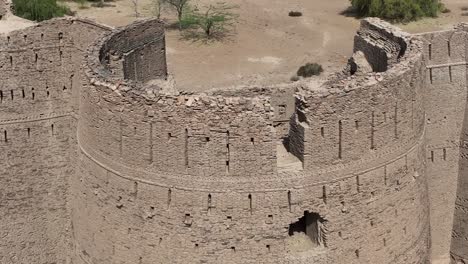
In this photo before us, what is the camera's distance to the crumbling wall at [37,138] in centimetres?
2123

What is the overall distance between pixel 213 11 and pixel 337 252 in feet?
176

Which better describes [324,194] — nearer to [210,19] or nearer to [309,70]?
[309,70]

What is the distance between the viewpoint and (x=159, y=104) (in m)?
16.2

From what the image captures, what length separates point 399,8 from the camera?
61594 millimetres

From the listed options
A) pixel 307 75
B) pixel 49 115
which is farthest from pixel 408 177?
pixel 307 75

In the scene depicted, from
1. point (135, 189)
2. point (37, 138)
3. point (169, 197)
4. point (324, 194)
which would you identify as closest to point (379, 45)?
point (324, 194)

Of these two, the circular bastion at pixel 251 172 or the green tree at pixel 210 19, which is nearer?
the circular bastion at pixel 251 172

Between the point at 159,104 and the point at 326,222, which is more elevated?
the point at 159,104

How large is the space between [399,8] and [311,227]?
154ft

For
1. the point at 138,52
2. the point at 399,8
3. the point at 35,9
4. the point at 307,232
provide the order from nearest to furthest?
the point at 307,232, the point at 138,52, the point at 35,9, the point at 399,8

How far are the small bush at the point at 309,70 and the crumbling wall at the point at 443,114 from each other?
29840 mm

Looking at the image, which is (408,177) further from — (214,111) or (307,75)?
(307,75)

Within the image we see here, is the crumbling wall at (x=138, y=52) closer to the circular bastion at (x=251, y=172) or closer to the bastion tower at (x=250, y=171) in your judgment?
the bastion tower at (x=250, y=171)

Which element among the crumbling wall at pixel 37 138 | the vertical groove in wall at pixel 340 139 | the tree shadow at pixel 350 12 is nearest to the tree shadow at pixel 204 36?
the tree shadow at pixel 350 12
